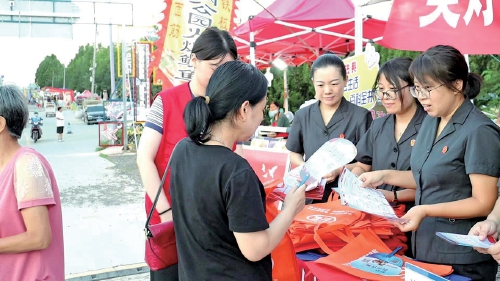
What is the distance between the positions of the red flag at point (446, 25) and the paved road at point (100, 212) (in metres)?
2.93

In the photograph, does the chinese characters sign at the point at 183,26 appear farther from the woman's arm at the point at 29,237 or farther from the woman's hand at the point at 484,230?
the woman's hand at the point at 484,230

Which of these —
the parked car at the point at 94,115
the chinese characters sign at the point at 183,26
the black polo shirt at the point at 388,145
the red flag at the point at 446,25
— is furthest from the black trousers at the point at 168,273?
the parked car at the point at 94,115

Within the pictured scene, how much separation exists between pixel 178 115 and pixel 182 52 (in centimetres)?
429

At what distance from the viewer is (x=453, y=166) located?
1567 mm

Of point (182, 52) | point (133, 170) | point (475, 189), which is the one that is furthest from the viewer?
point (133, 170)

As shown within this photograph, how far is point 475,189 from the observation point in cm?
153

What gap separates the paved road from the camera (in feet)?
14.1

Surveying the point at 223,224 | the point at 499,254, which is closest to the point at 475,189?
the point at 499,254

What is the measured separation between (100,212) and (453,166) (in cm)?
529

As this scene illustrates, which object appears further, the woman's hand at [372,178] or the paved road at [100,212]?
the paved road at [100,212]

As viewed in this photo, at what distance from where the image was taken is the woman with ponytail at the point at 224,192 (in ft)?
3.92

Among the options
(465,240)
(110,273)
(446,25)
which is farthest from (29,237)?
(446,25)

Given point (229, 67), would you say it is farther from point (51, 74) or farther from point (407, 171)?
point (51, 74)

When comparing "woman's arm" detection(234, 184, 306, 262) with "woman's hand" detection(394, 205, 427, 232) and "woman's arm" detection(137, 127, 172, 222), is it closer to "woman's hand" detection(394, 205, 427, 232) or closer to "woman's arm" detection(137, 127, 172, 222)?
"woman's hand" detection(394, 205, 427, 232)
